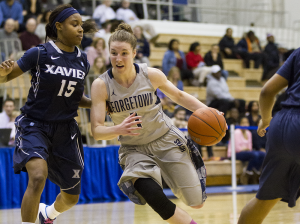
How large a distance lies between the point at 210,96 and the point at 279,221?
5400 millimetres

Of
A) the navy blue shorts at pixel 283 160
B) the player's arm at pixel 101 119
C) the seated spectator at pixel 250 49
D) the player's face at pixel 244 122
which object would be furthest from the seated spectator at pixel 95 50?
the navy blue shorts at pixel 283 160

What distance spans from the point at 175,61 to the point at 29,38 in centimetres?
359

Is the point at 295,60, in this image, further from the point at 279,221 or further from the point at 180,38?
the point at 180,38

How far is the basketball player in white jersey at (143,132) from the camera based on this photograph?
3.27 metres

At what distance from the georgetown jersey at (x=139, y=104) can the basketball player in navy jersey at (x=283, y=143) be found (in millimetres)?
900

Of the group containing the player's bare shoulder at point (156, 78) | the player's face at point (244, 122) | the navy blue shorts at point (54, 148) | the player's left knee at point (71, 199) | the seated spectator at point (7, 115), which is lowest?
the player's face at point (244, 122)

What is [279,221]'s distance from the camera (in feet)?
16.1

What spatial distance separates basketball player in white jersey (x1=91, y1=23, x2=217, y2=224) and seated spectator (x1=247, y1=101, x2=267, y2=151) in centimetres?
571

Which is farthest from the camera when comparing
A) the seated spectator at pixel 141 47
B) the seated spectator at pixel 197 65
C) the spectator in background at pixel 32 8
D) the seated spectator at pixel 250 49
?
the seated spectator at pixel 250 49

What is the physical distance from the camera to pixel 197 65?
37.7ft

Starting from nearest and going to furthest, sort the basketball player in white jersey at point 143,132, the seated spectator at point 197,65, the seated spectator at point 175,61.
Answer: the basketball player in white jersey at point 143,132 → the seated spectator at point 175,61 → the seated spectator at point 197,65

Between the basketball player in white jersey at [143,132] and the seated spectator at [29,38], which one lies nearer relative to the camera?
the basketball player in white jersey at [143,132]

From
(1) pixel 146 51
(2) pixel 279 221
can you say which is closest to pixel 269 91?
(2) pixel 279 221

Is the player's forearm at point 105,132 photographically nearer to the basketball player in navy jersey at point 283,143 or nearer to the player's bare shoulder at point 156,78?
the player's bare shoulder at point 156,78
